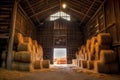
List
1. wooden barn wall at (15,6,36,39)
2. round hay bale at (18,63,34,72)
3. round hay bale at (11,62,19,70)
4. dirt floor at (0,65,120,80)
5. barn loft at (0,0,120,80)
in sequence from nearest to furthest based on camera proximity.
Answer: dirt floor at (0,65,120,80), barn loft at (0,0,120,80), round hay bale at (18,63,34,72), round hay bale at (11,62,19,70), wooden barn wall at (15,6,36,39)

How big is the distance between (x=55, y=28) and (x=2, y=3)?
8.73m

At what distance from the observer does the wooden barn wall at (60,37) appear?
1658 cm

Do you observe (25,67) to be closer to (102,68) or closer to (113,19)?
(102,68)

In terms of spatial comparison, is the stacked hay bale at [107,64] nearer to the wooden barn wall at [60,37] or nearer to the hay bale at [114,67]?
the hay bale at [114,67]

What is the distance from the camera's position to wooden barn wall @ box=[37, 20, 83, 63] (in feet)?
54.4

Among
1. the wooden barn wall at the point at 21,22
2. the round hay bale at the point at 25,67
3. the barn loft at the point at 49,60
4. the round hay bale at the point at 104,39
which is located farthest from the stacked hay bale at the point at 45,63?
the round hay bale at the point at 104,39

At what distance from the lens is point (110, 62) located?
21.5ft

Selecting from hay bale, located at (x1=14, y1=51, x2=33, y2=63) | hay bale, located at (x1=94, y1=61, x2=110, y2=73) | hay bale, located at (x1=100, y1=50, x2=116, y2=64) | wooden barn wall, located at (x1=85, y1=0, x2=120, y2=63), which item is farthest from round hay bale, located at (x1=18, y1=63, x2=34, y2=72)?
wooden barn wall, located at (x1=85, y1=0, x2=120, y2=63)

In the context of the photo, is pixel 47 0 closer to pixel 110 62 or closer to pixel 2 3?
pixel 2 3

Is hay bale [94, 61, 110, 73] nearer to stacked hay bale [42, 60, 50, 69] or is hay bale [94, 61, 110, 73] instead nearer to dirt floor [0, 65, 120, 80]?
dirt floor [0, 65, 120, 80]

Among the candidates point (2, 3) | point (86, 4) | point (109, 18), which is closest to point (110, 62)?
point (109, 18)

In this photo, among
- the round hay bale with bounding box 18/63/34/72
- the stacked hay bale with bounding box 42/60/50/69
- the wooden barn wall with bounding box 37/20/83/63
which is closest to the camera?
the round hay bale with bounding box 18/63/34/72

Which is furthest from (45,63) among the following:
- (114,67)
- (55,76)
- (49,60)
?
(114,67)

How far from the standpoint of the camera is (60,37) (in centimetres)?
1688
